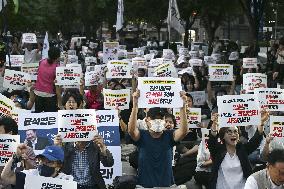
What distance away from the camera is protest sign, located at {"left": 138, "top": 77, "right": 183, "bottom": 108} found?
8039mm

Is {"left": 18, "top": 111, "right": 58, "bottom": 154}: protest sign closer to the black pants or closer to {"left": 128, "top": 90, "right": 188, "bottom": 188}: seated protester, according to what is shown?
{"left": 128, "top": 90, "right": 188, "bottom": 188}: seated protester

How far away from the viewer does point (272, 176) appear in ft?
19.1

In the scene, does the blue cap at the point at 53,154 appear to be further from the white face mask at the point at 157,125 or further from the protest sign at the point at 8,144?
the white face mask at the point at 157,125

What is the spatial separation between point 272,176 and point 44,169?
192cm

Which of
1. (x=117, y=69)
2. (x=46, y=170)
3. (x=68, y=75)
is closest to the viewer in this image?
(x=46, y=170)

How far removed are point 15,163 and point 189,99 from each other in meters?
4.86

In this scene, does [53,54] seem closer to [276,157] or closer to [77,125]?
[77,125]

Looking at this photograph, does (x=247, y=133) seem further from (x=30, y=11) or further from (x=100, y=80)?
(x=30, y=11)

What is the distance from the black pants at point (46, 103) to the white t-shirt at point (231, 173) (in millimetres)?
5444

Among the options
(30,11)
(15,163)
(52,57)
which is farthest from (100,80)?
(30,11)

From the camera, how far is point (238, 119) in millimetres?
8219

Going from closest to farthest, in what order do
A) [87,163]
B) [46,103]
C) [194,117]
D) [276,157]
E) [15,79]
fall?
[276,157], [87,163], [194,117], [46,103], [15,79]

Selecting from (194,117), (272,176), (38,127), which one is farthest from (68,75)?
(272,176)

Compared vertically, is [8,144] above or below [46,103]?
above
